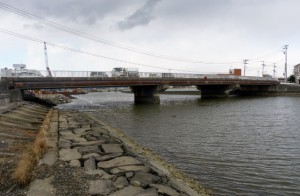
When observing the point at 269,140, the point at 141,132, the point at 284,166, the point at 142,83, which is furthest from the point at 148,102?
the point at 284,166

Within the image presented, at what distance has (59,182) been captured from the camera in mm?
8086

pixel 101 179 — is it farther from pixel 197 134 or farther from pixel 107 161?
pixel 197 134

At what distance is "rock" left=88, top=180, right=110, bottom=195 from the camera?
24.4 feet

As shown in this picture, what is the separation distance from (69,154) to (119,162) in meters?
2.25

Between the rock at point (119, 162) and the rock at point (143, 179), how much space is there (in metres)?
1.21

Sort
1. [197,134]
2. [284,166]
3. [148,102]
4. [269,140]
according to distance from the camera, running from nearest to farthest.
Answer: [284,166], [269,140], [197,134], [148,102]

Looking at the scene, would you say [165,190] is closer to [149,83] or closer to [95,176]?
[95,176]

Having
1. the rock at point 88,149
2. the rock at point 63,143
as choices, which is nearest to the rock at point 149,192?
the rock at point 88,149

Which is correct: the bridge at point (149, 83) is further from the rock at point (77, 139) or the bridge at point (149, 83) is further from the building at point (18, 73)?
the rock at point (77, 139)

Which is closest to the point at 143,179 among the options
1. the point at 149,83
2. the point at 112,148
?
the point at 112,148

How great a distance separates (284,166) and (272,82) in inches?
3446

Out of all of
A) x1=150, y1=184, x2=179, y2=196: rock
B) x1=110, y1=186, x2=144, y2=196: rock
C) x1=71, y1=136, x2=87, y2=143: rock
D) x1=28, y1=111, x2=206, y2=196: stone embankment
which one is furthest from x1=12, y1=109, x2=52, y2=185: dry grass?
x1=150, y1=184, x2=179, y2=196: rock

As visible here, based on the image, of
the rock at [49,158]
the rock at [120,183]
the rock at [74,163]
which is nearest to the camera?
the rock at [120,183]

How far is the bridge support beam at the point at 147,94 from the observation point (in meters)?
62.4
